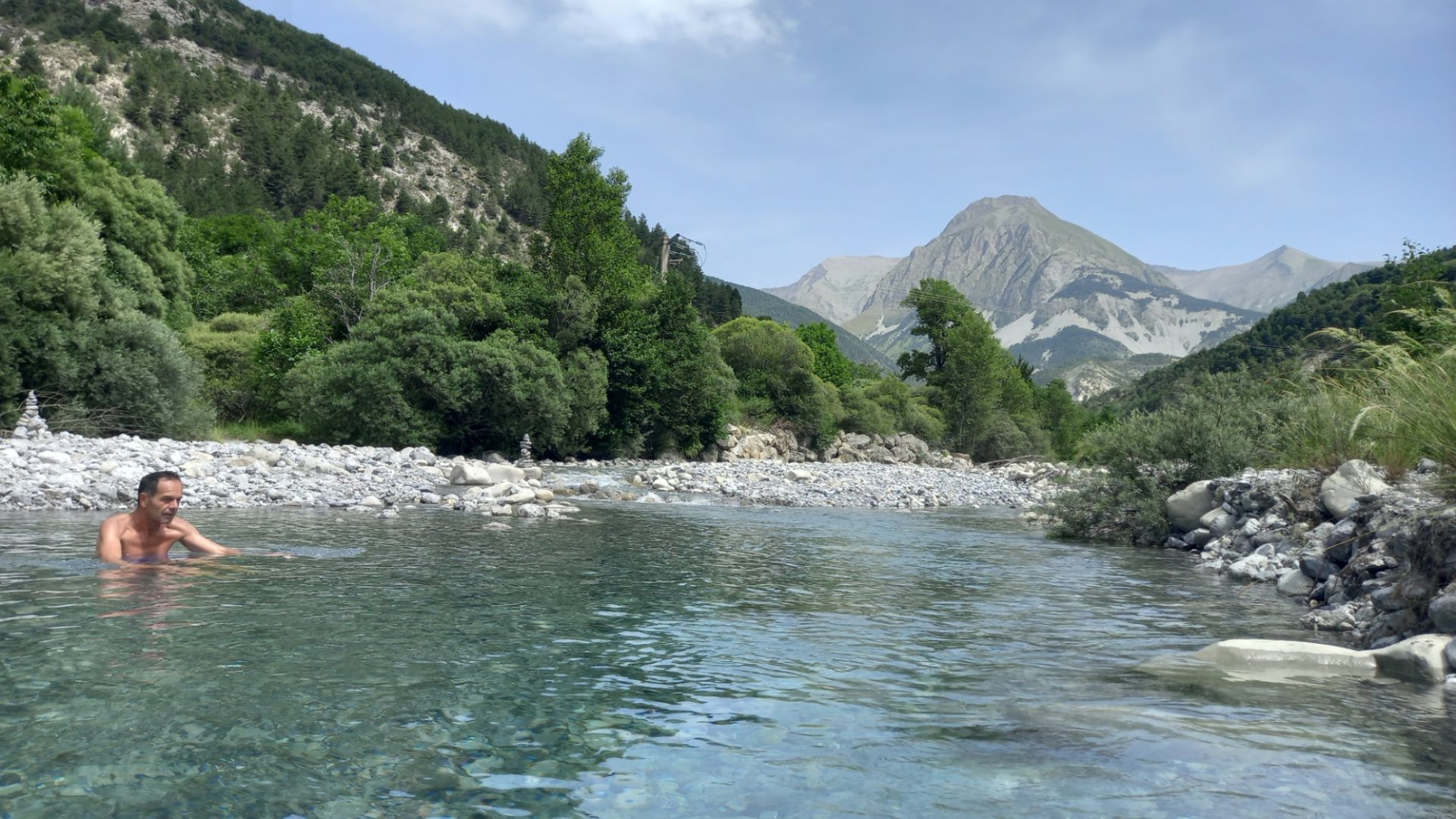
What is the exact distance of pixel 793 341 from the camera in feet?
208

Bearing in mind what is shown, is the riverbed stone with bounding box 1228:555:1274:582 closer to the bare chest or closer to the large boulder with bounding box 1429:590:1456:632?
the large boulder with bounding box 1429:590:1456:632

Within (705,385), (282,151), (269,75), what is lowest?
(705,385)

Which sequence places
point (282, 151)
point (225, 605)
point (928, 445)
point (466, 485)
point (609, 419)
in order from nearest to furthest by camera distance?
1. point (225, 605)
2. point (466, 485)
3. point (609, 419)
4. point (928, 445)
5. point (282, 151)

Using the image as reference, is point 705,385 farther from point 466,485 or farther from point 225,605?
point 225,605

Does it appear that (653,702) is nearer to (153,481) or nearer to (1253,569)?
(153,481)

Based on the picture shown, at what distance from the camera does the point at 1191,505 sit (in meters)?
15.0

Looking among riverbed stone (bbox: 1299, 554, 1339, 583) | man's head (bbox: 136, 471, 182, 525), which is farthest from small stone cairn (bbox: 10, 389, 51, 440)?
riverbed stone (bbox: 1299, 554, 1339, 583)

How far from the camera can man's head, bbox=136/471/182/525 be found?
9070mm

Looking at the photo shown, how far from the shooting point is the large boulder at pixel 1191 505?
14906 mm

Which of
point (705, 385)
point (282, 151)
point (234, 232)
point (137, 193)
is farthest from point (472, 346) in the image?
point (282, 151)

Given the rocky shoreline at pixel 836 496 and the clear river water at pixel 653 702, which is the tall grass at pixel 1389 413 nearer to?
the rocky shoreline at pixel 836 496

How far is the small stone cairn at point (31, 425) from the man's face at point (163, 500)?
15.4 m

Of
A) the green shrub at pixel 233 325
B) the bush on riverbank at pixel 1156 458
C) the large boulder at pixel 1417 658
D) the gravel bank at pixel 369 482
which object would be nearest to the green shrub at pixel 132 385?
the gravel bank at pixel 369 482

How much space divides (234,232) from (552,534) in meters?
76.4
